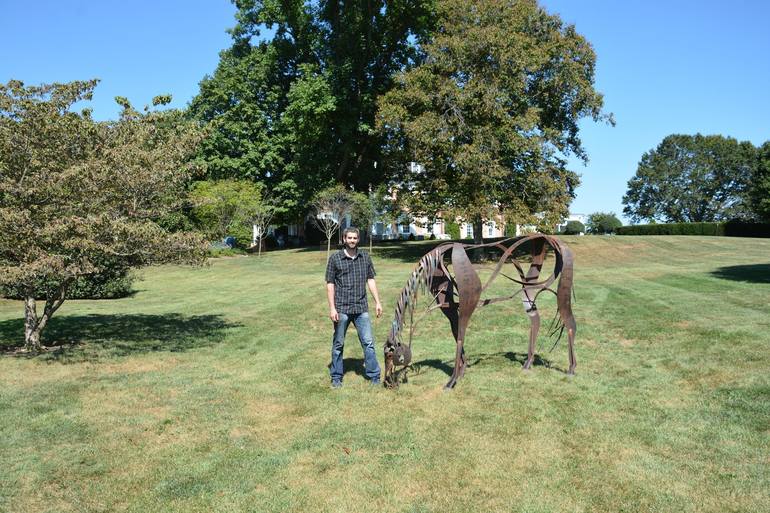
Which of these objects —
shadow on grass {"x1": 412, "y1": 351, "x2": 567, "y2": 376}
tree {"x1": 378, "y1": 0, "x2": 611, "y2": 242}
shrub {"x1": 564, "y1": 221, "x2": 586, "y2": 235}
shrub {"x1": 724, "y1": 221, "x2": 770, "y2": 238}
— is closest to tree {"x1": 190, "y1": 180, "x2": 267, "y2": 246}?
tree {"x1": 378, "y1": 0, "x2": 611, "y2": 242}

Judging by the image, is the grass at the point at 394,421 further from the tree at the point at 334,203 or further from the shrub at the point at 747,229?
the shrub at the point at 747,229

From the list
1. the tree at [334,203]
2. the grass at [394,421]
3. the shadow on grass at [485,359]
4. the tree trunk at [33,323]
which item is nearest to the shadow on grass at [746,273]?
the grass at [394,421]

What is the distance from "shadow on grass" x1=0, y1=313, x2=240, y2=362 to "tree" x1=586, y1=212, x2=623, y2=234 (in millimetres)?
70281

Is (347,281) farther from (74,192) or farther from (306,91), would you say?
(306,91)

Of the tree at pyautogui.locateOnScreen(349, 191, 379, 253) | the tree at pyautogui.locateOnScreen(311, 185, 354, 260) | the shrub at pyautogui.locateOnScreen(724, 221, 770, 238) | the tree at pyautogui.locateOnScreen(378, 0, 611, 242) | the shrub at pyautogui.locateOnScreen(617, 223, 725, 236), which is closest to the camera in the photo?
the tree at pyautogui.locateOnScreen(378, 0, 611, 242)

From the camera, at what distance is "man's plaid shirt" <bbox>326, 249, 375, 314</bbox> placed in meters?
8.34

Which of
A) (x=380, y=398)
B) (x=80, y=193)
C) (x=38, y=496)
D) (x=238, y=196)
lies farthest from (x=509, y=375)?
(x=238, y=196)

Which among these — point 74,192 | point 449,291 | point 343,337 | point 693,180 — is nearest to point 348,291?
point 343,337

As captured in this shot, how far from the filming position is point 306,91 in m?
35.0

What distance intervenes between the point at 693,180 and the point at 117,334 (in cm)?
7980

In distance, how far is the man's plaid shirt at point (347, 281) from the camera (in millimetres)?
8344

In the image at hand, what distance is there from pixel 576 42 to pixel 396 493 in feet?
104

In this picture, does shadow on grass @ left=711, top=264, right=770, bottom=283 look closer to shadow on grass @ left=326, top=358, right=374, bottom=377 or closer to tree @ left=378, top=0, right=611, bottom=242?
tree @ left=378, top=0, right=611, bottom=242

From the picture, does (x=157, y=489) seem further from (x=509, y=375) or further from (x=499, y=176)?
(x=499, y=176)
